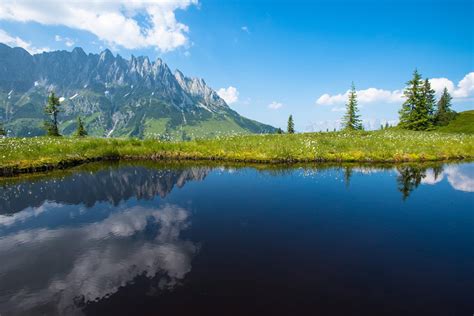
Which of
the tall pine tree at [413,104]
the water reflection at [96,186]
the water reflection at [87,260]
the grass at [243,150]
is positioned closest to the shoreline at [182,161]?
the grass at [243,150]

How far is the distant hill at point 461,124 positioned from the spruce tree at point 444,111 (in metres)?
2.08

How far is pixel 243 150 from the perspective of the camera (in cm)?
3341

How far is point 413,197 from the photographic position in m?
17.2

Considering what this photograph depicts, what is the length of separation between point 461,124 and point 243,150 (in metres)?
93.4

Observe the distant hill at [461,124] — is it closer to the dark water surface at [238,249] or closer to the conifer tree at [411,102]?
the conifer tree at [411,102]

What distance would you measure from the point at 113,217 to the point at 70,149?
21.7 metres

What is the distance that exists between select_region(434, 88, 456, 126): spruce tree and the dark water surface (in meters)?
98.1

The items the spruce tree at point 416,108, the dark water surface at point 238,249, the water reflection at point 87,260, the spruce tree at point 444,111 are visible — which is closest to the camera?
the dark water surface at point 238,249

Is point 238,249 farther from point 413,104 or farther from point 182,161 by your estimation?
point 413,104

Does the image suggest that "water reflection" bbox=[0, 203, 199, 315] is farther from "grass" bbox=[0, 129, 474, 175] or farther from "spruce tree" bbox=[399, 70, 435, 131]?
"spruce tree" bbox=[399, 70, 435, 131]

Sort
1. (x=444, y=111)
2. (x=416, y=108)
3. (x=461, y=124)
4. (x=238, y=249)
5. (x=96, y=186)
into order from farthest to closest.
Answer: (x=444, y=111), (x=461, y=124), (x=416, y=108), (x=96, y=186), (x=238, y=249)

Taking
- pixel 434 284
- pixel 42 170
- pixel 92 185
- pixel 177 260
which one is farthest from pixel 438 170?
pixel 42 170

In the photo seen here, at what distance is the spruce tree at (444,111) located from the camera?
3880 inches

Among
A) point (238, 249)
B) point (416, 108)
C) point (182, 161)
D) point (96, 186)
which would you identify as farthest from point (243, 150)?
point (416, 108)
